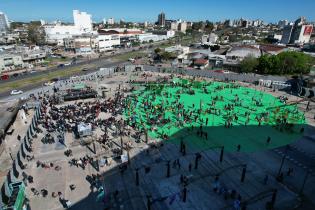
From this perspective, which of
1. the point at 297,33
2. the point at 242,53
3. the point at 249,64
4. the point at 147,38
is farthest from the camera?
the point at 147,38

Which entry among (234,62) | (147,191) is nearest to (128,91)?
(147,191)

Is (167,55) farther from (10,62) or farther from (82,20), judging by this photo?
(82,20)

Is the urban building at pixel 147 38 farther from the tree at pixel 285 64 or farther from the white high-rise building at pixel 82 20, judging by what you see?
the tree at pixel 285 64

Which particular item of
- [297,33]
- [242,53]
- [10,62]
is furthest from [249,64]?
[297,33]

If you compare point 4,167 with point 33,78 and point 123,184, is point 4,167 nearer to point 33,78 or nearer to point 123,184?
point 123,184

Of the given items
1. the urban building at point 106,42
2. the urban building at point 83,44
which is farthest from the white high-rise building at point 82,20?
the urban building at point 83,44
